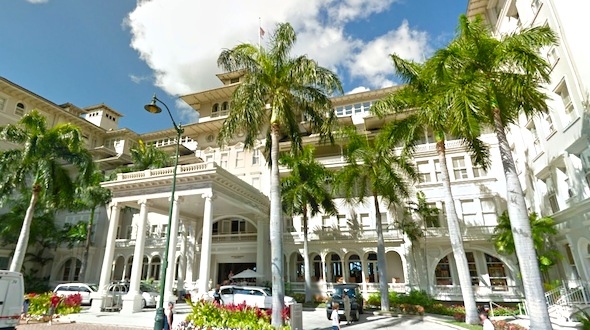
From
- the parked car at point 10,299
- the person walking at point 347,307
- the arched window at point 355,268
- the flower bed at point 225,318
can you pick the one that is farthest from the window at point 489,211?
the parked car at point 10,299

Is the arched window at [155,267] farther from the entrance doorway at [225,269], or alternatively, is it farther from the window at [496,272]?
the window at [496,272]

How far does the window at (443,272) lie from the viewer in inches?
1010

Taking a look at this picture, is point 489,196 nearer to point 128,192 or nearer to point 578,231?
point 578,231

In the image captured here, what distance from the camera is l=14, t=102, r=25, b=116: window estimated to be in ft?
122

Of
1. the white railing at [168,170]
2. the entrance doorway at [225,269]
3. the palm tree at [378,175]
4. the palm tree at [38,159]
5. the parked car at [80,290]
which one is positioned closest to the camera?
the palm tree at [378,175]

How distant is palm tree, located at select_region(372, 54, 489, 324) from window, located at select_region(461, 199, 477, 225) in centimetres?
996

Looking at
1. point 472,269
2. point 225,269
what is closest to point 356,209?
point 472,269

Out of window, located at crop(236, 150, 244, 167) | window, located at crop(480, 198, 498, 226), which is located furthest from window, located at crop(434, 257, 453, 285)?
window, located at crop(236, 150, 244, 167)

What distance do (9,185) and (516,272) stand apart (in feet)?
124

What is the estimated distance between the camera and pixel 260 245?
92.9 ft

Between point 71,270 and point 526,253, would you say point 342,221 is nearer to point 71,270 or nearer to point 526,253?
point 526,253

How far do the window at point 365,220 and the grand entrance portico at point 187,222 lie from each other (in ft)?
29.5

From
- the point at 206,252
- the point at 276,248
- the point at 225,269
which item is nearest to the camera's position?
the point at 276,248

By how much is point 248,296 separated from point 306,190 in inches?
340
